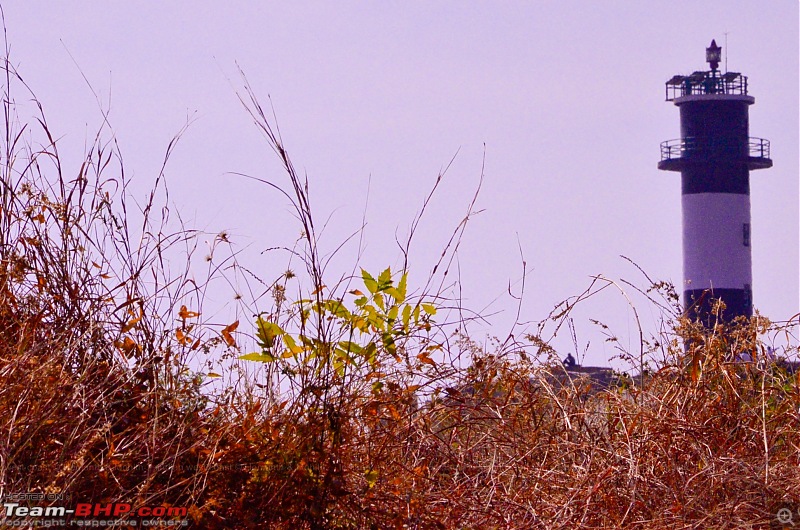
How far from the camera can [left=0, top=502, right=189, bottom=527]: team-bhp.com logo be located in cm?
253

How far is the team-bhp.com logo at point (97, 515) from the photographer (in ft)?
8.29

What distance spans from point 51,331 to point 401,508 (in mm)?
1082

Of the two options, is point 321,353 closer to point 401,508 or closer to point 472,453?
point 401,508

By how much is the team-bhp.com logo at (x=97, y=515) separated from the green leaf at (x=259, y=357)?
0.50 meters

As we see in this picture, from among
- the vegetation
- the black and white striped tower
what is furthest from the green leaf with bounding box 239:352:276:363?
the black and white striped tower

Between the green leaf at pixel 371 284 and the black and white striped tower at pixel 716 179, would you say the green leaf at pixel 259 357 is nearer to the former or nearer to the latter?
the green leaf at pixel 371 284

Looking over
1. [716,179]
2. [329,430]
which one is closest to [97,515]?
[329,430]

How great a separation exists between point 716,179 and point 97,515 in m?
39.9

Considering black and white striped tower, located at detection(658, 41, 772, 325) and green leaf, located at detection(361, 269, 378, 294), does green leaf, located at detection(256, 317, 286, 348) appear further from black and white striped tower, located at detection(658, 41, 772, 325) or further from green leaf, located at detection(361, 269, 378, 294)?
black and white striped tower, located at detection(658, 41, 772, 325)

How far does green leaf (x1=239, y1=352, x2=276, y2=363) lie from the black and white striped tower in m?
33.7

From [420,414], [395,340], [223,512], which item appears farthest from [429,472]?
[223,512]

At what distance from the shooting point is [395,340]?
10.4 ft

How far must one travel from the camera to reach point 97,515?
105 inches

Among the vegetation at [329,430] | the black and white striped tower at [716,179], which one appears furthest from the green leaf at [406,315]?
the black and white striped tower at [716,179]
